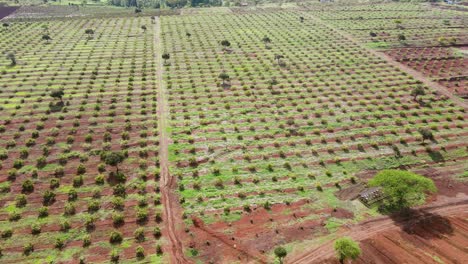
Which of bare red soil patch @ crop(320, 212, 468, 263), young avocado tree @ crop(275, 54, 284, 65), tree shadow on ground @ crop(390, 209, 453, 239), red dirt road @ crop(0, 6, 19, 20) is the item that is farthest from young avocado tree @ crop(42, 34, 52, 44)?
tree shadow on ground @ crop(390, 209, 453, 239)

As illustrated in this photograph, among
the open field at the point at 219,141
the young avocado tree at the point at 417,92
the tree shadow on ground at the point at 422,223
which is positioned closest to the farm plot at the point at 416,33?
the open field at the point at 219,141

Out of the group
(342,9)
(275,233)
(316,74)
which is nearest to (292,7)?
(342,9)

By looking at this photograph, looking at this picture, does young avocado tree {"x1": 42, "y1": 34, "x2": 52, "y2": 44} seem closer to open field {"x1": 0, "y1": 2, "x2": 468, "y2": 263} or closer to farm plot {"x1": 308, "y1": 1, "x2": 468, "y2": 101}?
open field {"x1": 0, "y1": 2, "x2": 468, "y2": 263}

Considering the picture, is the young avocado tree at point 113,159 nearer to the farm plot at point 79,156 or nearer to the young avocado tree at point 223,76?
the farm plot at point 79,156

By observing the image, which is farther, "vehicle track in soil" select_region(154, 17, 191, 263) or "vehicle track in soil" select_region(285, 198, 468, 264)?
"vehicle track in soil" select_region(154, 17, 191, 263)

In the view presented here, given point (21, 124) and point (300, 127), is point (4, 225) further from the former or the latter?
point (300, 127)

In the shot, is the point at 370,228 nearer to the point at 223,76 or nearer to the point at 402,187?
the point at 402,187

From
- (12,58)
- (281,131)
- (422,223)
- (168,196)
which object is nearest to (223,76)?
(281,131)
